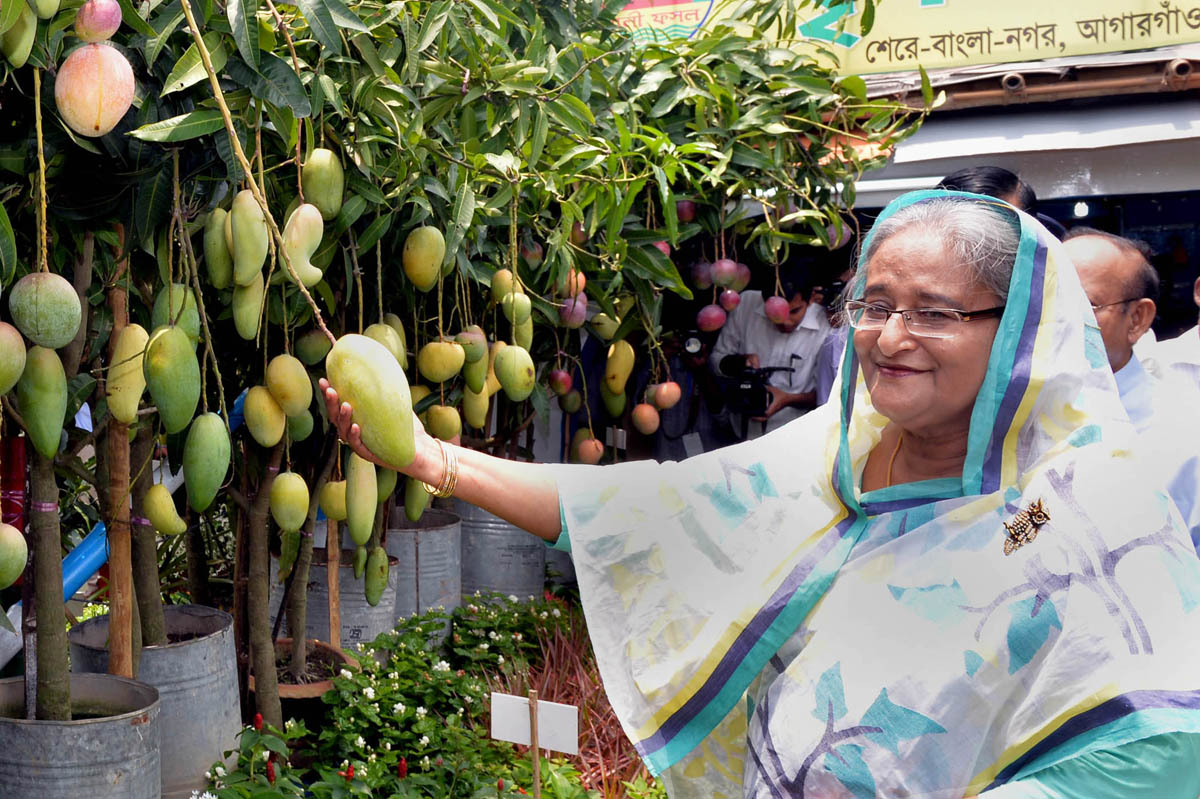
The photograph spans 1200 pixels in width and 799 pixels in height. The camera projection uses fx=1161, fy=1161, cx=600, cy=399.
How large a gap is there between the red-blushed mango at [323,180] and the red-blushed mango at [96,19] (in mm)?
378

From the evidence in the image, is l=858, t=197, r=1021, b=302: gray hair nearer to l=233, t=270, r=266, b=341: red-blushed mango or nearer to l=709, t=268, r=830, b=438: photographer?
l=233, t=270, r=266, b=341: red-blushed mango

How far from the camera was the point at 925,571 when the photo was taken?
0.97 metres

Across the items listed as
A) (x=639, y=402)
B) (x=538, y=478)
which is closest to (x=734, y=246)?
(x=639, y=402)

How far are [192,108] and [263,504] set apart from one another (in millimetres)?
984

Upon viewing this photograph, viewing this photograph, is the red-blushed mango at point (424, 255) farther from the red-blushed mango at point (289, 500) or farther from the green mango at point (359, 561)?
the green mango at point (359, 561)

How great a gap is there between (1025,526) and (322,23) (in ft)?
2.91

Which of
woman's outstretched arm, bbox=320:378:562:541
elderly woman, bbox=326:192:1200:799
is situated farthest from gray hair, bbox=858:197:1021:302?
woman's outstretched arm, bbox=320:378:562:541

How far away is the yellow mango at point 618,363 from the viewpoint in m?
3.01

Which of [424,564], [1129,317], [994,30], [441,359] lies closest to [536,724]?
[441,359]

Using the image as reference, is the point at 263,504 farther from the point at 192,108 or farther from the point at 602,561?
the point at 602,561

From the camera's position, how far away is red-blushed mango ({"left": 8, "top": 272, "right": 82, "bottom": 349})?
113 cm

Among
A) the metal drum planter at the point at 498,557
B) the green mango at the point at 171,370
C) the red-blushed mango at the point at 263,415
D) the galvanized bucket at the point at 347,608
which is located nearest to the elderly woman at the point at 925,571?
the green mango at the point at 171,370

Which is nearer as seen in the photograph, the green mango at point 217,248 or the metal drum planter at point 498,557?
the green mango at point 217,248

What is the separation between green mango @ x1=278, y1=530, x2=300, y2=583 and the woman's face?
1.58 metres
